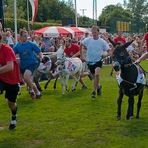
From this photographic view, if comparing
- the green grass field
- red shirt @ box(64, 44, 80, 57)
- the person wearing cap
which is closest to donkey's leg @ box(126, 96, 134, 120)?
the green grass field

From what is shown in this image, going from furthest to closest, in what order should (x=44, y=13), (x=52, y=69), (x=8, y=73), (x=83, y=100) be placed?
(x=44, y=13) < (x=52, y=69) < (x=83, y=100) < (x=8, y=73)

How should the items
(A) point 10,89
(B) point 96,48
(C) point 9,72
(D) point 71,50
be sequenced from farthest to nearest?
(D) point 71,50 < (B) point 96,48 < (A) point 10,89 < (C) point 9,72

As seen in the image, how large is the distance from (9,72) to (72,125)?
1.85 m

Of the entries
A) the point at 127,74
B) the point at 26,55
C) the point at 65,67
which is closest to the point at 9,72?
the point at 127,74

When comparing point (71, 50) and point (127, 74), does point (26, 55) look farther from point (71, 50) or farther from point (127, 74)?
point (71, 50)

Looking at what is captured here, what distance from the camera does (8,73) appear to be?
26.8ft

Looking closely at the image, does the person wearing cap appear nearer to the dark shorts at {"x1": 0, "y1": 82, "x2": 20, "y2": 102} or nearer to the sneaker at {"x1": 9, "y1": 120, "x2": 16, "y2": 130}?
the sneaker at {"x1": 9, "y1": 120, "x2": 16, "y2": 130}

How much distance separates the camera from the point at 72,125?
9117mm

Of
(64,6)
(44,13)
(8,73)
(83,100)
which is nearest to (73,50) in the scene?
(83,100)

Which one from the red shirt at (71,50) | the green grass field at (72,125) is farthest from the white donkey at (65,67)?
the red shirt at (71,50)

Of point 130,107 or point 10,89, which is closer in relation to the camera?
point 10,89

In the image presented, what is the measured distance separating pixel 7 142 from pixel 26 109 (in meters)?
3.43

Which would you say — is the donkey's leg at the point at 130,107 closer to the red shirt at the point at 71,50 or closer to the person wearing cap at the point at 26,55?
the person wearing cap at the point at 26,55

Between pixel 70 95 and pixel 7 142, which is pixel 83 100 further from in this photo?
pixel 7 142
